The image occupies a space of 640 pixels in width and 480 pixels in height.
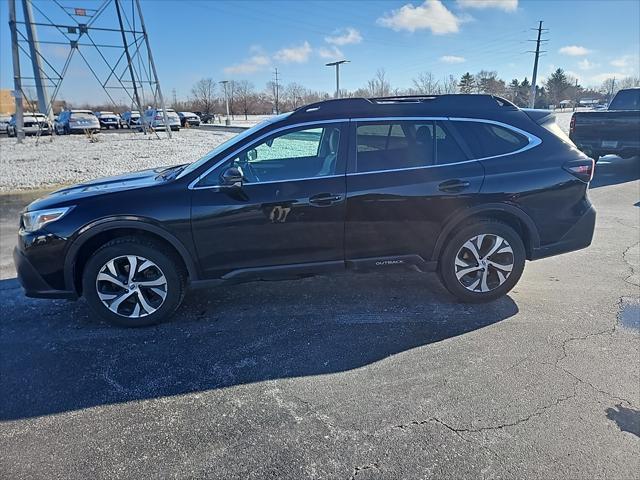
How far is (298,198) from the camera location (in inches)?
135

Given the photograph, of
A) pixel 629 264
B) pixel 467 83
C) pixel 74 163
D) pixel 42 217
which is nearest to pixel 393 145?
pixel 42 217

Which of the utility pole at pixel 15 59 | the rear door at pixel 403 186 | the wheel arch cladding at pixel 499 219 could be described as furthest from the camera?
the utility pole at pixel 15 59

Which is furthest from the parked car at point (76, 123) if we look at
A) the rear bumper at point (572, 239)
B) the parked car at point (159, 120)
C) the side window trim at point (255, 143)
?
the rear bumper at point (572, 239)

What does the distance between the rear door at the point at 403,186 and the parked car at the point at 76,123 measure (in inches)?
1216

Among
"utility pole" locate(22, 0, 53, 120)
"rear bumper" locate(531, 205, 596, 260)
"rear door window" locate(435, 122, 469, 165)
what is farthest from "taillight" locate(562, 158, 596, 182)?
"utility pole" locate(22, 0, 53, 120)

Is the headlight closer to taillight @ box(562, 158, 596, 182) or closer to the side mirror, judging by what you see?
the side mirror

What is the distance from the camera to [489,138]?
12.3ft

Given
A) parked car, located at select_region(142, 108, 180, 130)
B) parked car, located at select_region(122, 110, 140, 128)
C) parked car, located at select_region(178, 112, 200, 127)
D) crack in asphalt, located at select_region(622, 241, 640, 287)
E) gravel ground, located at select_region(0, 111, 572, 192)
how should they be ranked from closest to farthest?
crack in asphalt, located at select_region(622, 241, 640, 287), gravel ground, located at select_region(0, 111, 572, 192), parked car, located at select_region(142, 108, 180, 130), parked car, located at select_region(122, 110, 140, 128), parked car, located at select_region(178, 112, 200, 127)

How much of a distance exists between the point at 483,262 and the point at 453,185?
79 cm

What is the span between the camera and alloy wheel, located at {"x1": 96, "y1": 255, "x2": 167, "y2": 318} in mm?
3389

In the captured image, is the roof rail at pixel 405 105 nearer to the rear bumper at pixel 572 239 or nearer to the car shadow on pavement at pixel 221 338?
the rear bumper at pixel 572 239

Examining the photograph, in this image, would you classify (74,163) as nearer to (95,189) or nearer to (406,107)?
(95,189)

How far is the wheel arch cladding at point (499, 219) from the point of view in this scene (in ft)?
12.0

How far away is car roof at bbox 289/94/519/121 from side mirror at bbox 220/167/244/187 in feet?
2.38
